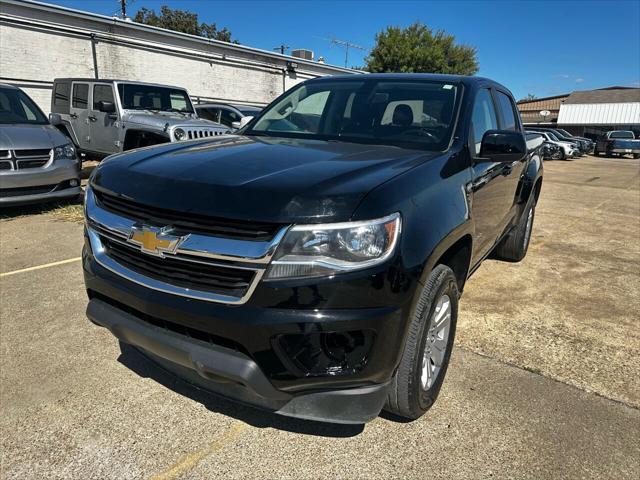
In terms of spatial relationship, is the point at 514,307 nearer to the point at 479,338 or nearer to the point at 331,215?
the point at 479,338

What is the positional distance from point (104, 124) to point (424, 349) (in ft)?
30.8

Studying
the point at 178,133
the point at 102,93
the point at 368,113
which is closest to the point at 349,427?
the point at 368,113

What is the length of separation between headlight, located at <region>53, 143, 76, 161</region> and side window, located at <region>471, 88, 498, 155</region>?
5.95 meters

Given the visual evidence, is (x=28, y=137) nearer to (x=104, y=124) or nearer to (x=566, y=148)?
(x=104, y=124)

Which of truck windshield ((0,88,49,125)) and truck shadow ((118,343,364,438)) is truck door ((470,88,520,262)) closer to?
truck shadow ((118,343,364,438))

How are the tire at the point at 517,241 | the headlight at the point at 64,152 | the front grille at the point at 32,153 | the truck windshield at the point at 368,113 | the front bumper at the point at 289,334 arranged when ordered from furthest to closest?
the headlight at the point at 64,152 → the front grille at the point at 32,153 → the tire at the point at 517,241 → the truck windshield at the point at 368,113 → the front bumper at the point at 289,334

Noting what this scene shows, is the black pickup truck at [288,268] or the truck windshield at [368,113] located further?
the truck windshield at [368,113]

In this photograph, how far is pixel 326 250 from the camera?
1750mm

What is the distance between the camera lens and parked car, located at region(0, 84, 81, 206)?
619cm

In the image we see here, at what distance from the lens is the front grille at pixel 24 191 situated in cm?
618

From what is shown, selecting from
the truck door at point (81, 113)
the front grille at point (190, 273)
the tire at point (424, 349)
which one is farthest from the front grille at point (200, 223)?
the truck door at point (81, 113)

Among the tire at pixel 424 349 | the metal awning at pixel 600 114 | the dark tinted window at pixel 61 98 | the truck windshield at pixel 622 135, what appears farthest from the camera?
the metal awning at pixel 600 114

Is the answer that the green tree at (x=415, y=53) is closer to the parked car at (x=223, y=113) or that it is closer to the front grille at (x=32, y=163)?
the parked car at (x=223, y=113)

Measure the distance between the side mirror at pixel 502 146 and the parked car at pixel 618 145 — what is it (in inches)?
1250
